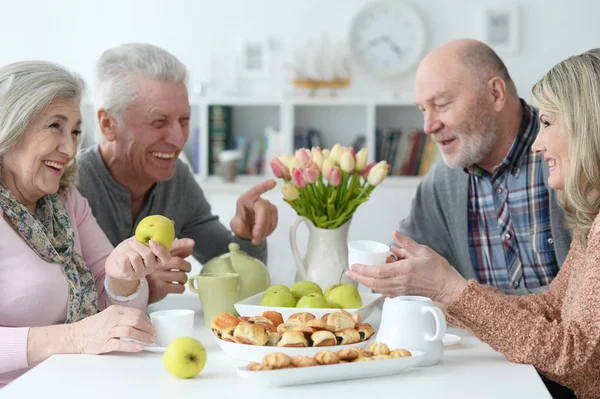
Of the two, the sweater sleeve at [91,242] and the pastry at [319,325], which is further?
the sweater sleeve at [91,242]

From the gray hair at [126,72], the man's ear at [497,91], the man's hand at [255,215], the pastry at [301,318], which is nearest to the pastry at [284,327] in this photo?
the pastry at [301,318]

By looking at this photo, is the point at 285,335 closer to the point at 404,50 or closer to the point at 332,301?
the point at 332,301

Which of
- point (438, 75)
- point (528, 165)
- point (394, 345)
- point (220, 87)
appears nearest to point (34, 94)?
point (394, 345)

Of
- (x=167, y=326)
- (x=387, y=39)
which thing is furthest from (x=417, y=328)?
(x=387, y=39)

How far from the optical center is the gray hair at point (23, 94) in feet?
5.68

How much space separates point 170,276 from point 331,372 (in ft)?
2.56

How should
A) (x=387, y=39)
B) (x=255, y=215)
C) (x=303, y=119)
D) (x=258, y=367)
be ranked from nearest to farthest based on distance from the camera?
(x=258, y=367) < (x=255, y=215) < (x=387, y=39) < (x=303, y=119)

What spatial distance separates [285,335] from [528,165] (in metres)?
1.36

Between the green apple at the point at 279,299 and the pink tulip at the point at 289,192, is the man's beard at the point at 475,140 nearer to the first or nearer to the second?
the pink tulip at the point at 289,192

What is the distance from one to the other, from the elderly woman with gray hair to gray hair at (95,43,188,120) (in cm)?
41

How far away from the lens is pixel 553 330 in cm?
140

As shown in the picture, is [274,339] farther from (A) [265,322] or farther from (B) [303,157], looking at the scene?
(B) [303,157]

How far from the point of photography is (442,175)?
2564 mm

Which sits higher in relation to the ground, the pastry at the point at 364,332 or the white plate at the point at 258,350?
the pastry at the point at 364,332
